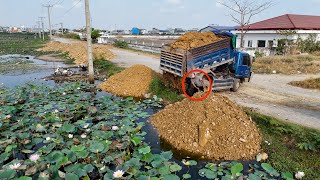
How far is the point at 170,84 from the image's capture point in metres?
12.2

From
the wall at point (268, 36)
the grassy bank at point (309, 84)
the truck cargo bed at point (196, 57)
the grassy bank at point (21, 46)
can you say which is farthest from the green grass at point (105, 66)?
the wall at point (268, 36)

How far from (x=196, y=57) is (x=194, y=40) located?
110cm

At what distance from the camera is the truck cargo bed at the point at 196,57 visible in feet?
32.9

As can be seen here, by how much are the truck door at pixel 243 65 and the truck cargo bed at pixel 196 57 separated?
0.60 metres

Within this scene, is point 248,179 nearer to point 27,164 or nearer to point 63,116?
point 27,164

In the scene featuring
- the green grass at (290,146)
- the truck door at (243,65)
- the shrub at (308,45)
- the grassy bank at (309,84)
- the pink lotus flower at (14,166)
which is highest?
the shrub at (308,45)

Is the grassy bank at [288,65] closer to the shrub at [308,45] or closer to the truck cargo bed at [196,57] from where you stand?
the shrub at [308,45]

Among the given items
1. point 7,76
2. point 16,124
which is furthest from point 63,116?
point 7,76

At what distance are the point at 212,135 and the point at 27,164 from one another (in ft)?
14.8

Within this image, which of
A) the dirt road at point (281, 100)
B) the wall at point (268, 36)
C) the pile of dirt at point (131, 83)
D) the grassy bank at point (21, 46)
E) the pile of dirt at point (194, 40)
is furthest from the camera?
the grassy bank at point (21, 46)

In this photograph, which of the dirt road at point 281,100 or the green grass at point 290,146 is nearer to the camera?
the green grass at point 290,146

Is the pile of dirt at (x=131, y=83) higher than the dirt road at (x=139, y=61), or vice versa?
the dirt road at (x=139, y=61)

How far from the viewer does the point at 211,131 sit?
7004mm

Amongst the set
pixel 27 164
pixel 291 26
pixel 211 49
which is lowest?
pixel 27 164
